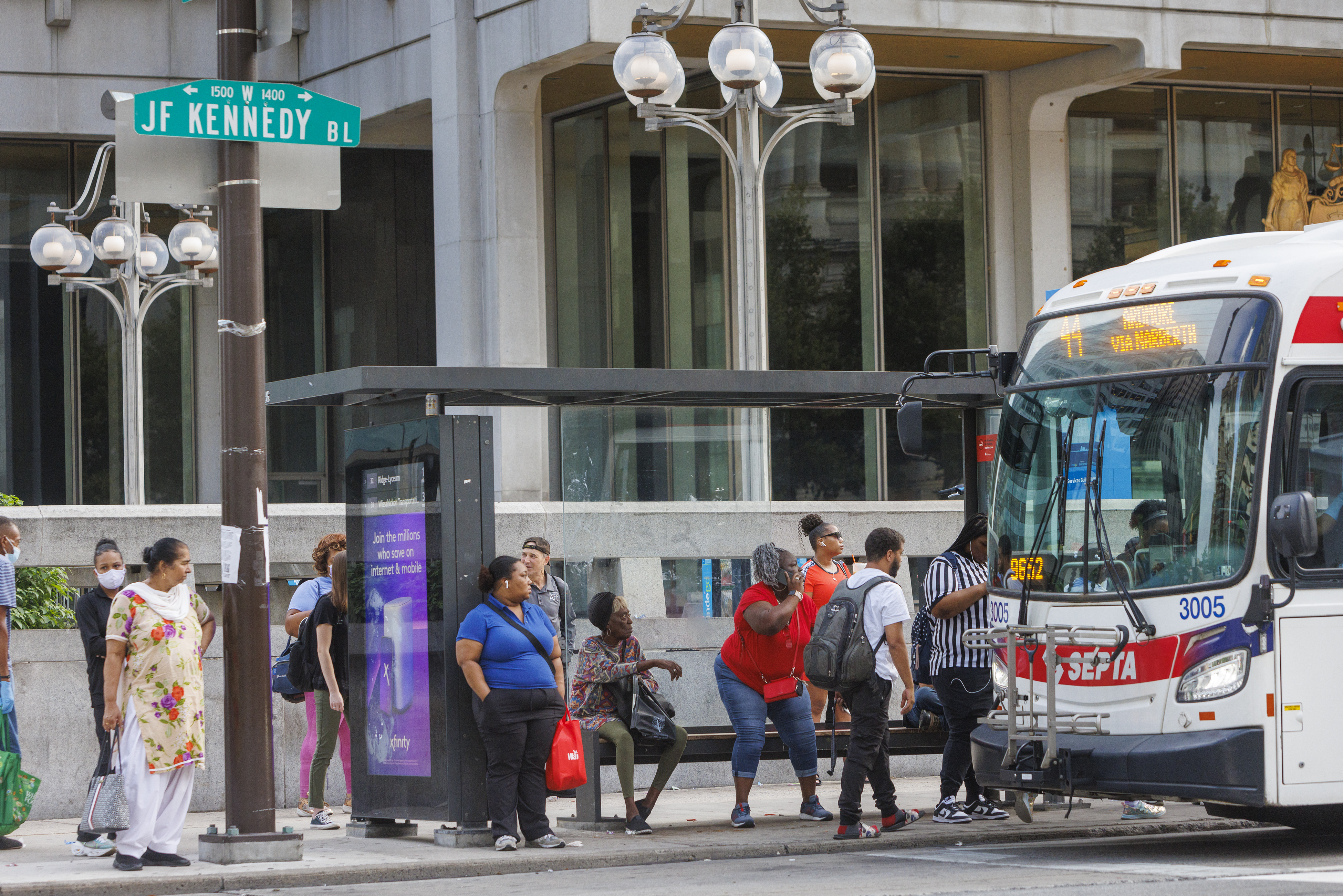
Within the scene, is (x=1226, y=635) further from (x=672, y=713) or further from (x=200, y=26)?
(x=200, y=26)

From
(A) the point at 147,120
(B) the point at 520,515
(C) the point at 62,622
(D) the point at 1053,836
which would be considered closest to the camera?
(A) the point at 147,120

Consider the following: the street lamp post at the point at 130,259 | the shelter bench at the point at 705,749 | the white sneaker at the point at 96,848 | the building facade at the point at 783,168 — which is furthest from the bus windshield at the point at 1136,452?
the street lamp post at the point at 130,259

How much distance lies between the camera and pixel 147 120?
9758mm

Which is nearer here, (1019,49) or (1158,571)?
(1158,571)

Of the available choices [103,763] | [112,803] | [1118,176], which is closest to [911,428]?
[112,803]

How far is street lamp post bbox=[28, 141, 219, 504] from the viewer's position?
19.0 metres

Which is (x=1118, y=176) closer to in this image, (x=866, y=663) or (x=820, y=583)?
(x=820, y=583)

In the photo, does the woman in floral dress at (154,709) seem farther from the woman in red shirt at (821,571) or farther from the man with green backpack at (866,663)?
the woman in red shirt at (821,571)

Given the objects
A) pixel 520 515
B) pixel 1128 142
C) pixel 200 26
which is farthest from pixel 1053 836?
pixel 200 26

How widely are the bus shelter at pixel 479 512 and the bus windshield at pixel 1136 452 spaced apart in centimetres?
121

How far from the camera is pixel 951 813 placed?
11508 millimetres

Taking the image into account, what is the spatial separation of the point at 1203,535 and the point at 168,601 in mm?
5529

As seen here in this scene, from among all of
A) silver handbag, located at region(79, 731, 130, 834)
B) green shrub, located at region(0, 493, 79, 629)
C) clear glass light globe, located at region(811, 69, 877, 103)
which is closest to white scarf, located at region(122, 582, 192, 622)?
silver handbag, located at region(79, 731, 130, 834)

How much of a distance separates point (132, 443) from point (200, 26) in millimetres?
6905
